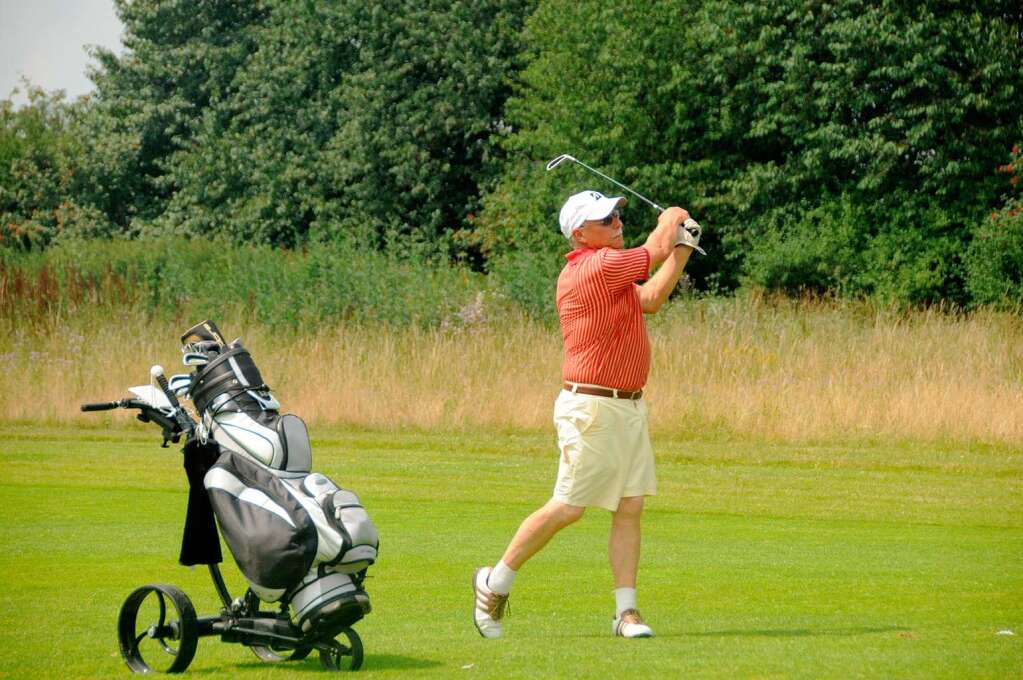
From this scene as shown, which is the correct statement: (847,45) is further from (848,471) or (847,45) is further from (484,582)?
(484,582)

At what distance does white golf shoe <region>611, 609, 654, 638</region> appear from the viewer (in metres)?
6.58

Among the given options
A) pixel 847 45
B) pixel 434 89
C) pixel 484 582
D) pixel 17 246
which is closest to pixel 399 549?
pixel 484 582

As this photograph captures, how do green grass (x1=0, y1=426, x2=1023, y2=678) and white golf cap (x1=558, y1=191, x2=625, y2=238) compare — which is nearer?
green grass (x1=0, y1=426, x2=1023, y2=678)

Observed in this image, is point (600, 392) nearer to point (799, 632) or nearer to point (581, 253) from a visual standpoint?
point (581, 253)

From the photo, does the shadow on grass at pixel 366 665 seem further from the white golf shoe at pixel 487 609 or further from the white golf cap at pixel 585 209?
the white golf cap at pixel 585 209

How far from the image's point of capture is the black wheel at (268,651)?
→ 620cm

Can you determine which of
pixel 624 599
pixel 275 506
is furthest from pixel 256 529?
pixel 624 599

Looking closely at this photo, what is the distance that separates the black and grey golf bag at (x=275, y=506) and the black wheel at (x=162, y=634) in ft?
0.94

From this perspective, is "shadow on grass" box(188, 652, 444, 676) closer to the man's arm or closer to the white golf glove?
the man's arm

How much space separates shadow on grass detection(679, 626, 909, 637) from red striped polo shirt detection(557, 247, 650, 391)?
1.11m

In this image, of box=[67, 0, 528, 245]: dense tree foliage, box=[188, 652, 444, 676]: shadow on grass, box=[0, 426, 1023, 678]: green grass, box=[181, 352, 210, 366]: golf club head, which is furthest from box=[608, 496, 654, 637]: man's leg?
box=[67, 0, 528, 245]: dense tree foliage

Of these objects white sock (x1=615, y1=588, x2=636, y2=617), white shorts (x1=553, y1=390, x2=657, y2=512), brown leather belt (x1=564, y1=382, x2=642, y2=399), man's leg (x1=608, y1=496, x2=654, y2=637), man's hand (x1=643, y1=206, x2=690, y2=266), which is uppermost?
man's hand (x1=643, y1=206, x2=690, y2=266)

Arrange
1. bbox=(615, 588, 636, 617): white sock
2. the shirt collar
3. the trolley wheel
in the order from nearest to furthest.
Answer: the trolley wheel → bbox=(615, 588, 636, 617): white sock → the shirt collar

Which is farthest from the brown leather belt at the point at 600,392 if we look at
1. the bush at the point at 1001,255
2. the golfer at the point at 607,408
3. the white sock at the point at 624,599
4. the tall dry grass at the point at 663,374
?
the bush at the point at 1001,255
